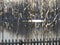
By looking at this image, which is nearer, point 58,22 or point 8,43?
point 8,43

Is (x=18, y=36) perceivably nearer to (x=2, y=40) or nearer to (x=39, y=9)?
(x=2, y=40)

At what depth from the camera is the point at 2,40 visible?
666cm

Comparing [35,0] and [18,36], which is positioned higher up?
[35,0]

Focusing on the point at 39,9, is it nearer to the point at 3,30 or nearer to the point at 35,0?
the point at 35,0

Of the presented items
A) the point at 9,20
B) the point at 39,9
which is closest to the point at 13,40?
the point at 9,20

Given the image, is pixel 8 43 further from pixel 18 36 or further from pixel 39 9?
pixel 39 9

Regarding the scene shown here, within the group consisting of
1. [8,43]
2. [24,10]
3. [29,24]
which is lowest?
[8,43]

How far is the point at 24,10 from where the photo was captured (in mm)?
6953

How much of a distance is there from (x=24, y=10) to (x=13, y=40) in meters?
1.05

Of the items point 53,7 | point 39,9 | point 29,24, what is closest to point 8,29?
point 29,24

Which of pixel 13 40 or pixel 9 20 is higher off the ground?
pixel 9 20

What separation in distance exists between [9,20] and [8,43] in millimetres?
828

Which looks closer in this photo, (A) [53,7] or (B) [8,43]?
(B) [8,43]

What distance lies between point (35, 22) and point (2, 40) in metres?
1.24
